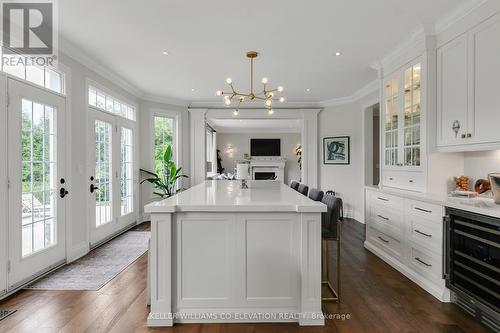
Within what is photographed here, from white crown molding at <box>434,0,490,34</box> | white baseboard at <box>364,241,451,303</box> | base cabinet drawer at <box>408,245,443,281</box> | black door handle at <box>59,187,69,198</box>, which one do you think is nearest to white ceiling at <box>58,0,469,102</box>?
white crown molding at <box>434,0,490,34</box>

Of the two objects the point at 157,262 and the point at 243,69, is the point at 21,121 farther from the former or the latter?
the point at 243,69

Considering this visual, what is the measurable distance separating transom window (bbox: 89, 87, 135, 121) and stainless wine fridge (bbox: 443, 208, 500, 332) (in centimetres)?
456

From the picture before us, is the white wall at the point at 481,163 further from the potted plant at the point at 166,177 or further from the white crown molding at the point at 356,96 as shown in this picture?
the potted plant at the point at 166,177

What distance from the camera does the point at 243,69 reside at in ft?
13.7

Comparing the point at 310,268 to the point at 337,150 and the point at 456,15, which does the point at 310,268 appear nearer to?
the point at 456,15

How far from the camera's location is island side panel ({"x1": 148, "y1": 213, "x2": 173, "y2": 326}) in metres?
2.04

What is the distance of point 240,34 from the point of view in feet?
10.0

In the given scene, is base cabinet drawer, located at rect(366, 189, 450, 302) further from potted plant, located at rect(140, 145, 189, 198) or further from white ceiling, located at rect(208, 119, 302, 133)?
white ceiling, located at rect(208, 119, 302, 133)

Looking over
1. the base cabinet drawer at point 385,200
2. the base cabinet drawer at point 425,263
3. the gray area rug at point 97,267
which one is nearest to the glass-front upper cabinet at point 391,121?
the base cabinet drawer at point 385,200

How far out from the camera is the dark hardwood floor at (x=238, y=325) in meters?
2.01

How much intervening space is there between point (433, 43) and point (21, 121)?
4219 mm

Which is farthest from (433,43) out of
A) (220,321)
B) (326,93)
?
(220,321)

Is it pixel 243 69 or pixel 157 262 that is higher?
pixel 243 69

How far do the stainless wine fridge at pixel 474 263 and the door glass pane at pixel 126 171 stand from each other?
4.73 metres
